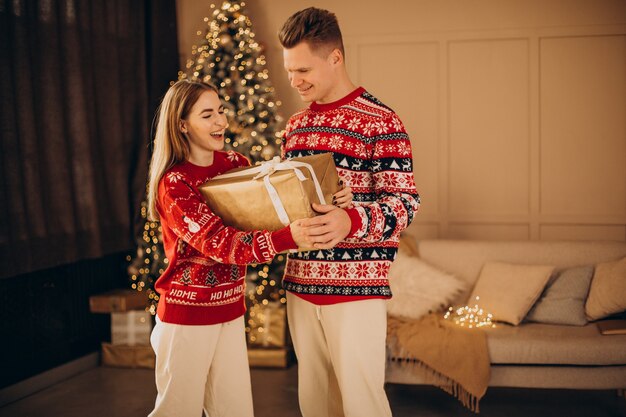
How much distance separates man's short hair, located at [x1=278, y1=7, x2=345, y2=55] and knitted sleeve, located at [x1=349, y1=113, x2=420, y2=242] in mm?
266

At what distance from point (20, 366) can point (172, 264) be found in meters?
2.33

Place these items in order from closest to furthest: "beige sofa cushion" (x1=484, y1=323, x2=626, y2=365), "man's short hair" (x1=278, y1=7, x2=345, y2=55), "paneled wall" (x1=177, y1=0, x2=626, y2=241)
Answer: "man's short hair" (x1=278, y1=7, x2=345, y2=55) → "beige sofa cushion" (x1=484, y1=323, x2=626, y2=365) → "paneled wall" (x1=177, y1=0, x2=626, y2=241)

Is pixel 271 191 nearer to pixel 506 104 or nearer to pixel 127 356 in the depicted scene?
pixel 127 356

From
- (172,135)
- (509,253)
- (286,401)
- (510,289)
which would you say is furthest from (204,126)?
(509,253)

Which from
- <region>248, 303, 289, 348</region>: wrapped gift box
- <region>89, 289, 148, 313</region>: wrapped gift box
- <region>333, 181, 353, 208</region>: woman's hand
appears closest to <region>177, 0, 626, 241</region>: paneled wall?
<region>248, 303, 289, 348</region>: wrapped gift box

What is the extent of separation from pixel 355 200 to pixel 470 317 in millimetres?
2070

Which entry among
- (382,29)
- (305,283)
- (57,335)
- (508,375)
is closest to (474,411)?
(508,375)

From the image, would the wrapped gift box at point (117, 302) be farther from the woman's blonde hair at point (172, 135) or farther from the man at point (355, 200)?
the man at point (355, 200)

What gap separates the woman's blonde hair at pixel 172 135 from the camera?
190cm

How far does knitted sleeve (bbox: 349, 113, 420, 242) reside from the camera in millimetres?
1684

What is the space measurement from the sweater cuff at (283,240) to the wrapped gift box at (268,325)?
2.64 meters

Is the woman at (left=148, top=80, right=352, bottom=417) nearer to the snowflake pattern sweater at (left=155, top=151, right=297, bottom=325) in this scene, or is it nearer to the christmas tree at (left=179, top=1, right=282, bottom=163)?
the snowflake pattern sweater at (left=155, top=151, right=297, bottom=325)

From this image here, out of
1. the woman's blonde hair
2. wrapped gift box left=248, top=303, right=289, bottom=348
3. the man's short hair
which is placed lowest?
wrapped gift box left=248, top=303, right=289, bottom=348

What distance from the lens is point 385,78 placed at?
4.86 m
